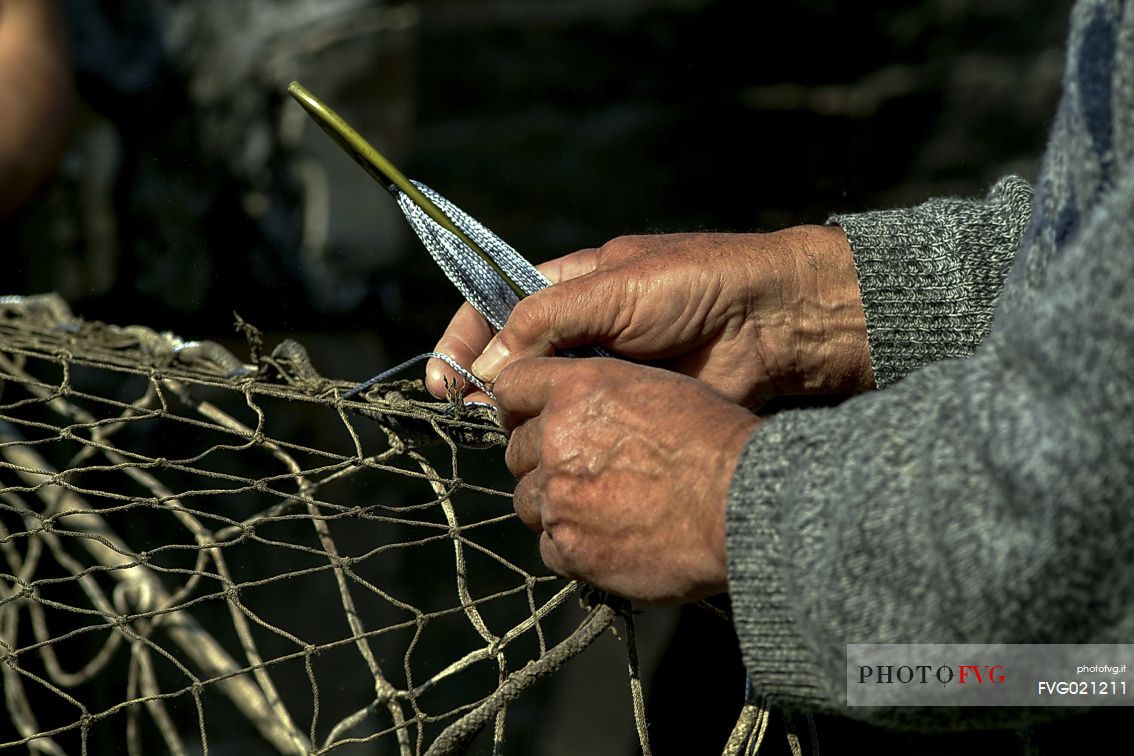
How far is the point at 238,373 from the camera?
128 centimetres

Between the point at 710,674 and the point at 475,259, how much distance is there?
4.08ft

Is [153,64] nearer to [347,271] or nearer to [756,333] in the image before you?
[347,271]

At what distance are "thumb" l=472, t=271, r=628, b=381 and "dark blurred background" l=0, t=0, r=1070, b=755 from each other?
168cm

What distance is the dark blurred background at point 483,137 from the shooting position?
104 inches

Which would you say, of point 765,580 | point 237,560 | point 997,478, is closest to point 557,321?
point 765,580

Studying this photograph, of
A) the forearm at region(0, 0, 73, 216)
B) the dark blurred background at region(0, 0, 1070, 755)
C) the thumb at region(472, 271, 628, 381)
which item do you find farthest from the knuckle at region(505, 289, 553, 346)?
the dark blurred background at region(0, 0, 1070, 755)

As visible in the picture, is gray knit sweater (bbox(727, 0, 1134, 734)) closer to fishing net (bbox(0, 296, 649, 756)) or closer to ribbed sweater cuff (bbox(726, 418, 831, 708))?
ribbed sweater cuff (bbox(726, 418, 831, 708))

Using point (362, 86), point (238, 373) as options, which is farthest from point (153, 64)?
point (238, 373)

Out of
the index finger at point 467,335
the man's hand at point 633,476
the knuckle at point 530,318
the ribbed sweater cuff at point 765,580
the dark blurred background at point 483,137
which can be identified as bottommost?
the ribbed sweater cuff at point 765,580

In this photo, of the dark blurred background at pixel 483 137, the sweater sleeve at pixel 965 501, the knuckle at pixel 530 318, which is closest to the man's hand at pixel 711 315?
the knuckle at pixel 530 318

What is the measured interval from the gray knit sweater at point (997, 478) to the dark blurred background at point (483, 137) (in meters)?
1.93

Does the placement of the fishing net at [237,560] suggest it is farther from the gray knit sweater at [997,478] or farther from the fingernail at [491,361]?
the gray knit sweater at [997,478]

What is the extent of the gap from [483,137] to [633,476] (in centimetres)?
223

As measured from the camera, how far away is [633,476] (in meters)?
0.83
